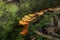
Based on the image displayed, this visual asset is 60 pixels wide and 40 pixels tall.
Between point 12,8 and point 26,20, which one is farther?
point 12,8

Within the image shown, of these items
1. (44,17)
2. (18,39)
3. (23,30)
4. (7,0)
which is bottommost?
(18,39)

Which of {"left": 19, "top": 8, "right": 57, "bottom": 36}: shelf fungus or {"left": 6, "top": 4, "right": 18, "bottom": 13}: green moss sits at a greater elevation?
{"left": 6, "top": 4, "right": 18, "bottom": 13}: green moss

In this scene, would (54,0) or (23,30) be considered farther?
(54,0)

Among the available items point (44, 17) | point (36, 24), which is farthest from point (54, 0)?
point (36, 24)

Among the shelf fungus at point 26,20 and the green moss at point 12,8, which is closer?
the shelf fungus at point 26,20

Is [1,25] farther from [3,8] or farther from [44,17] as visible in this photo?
[44,17]

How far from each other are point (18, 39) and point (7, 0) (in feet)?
2.58

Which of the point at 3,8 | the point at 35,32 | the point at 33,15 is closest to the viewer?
the point at 35,32

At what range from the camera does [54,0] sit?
9.51 ft

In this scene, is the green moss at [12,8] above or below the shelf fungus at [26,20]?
above

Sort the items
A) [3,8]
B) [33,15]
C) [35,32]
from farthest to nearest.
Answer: [3,8]
[33,15]
[35,32]

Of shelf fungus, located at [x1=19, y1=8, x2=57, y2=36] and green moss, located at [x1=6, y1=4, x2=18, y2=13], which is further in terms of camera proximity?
green moss, located at [x1=6, y1=4, x2=18, y2=13]

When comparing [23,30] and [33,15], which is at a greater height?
[33,15]

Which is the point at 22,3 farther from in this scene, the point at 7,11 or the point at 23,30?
the point at 23,30
